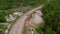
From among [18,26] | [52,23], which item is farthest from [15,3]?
[18,26]

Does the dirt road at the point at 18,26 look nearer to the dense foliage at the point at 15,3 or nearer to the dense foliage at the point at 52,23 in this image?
the dense foliage at the point at 52,23

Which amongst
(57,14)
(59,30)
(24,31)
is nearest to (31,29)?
(24,31)

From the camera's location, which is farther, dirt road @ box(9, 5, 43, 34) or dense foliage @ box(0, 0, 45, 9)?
dense foliage @ box(0, 0, 45, 9)

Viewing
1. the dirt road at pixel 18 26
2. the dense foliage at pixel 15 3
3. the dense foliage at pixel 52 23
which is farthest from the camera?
Answer: the dense foliage at pixel 15 3

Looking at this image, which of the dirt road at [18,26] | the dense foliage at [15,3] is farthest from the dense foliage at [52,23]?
the dense foliage at [15,3]

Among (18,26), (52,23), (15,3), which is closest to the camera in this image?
(18,26)

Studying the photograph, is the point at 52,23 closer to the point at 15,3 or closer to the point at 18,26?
the point at 18,26

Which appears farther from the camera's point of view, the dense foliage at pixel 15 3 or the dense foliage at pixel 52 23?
the dense foliage at pixel 15 3

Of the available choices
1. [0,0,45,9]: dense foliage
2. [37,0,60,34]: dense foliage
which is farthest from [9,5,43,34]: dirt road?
[0,0,45,9]: dense foliage

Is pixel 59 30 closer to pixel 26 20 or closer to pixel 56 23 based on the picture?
pixel 56 23

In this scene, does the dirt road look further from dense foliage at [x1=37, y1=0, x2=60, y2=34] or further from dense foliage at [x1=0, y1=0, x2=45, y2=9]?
dense foliage at [x1=0, y1=0, x2=45, y2=9]

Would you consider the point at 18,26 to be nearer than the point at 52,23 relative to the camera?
Yes
